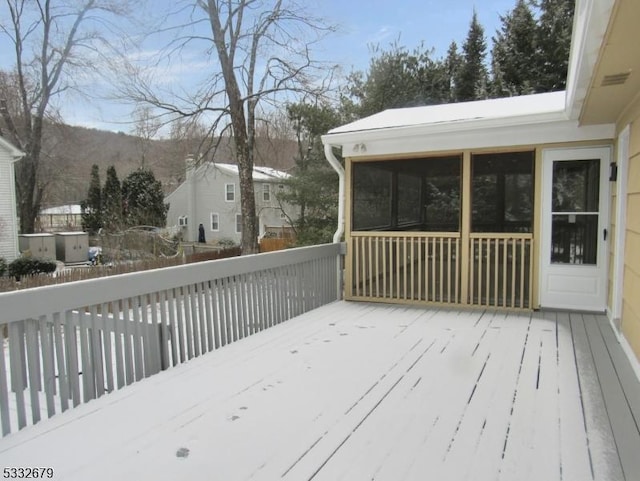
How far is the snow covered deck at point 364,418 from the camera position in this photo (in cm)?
200

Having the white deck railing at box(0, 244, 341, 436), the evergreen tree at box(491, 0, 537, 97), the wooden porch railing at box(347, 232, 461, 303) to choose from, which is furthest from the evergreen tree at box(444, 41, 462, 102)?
the white deck railing at box(0, 244, 341, 436)

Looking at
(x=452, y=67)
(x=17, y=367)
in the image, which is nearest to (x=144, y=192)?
(x=452, y=67)

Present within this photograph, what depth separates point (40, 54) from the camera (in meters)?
18.2

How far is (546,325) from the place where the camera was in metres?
4.46

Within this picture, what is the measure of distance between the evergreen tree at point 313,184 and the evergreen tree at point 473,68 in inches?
252

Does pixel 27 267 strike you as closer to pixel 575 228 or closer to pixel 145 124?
pixel 145 124

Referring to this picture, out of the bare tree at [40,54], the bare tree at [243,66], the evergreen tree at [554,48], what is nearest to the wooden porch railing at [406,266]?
the bare tree at [243,66]

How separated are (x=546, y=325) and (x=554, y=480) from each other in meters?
2.86

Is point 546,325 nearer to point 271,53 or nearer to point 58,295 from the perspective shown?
point 58,295

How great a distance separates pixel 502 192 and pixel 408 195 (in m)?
1.48

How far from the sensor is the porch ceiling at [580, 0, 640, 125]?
1.98 meters

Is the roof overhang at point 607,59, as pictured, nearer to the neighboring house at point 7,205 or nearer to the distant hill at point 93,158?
the distant hill at point 93,158

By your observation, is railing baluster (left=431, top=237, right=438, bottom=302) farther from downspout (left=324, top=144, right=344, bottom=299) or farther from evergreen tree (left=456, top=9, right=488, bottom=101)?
evergreen tree (left=456, top=9, right=488, bottom=101)

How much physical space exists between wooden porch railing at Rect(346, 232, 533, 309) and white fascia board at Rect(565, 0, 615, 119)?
7.20 feet
